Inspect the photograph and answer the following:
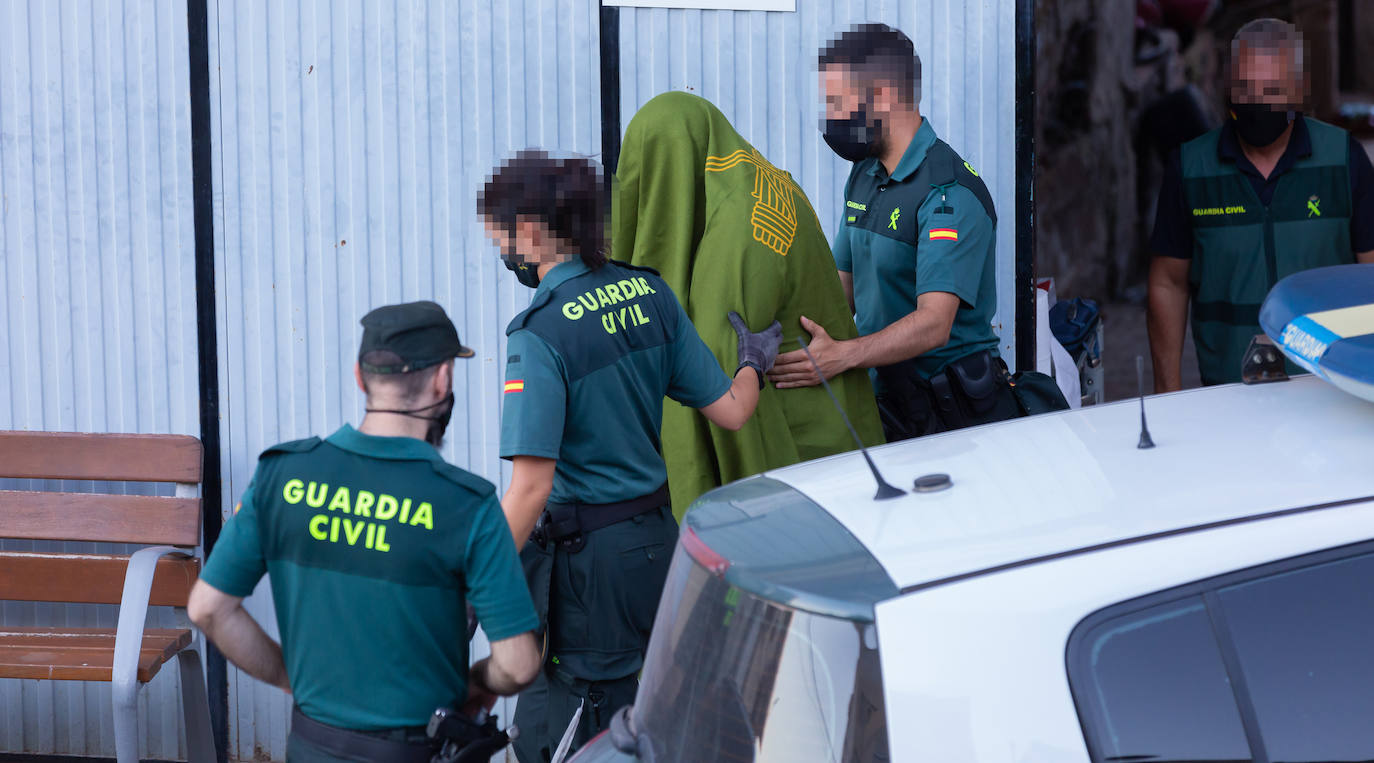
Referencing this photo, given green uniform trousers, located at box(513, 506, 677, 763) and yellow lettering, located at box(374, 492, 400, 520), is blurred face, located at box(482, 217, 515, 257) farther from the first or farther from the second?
yellow lettering, located at box(374, 492, 400, 520)

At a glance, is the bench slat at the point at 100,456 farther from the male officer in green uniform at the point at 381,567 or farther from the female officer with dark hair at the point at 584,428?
the male officer in green uniform at the point at 381,567

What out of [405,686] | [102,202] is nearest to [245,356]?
[102,202]

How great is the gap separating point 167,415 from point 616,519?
7.27 ft

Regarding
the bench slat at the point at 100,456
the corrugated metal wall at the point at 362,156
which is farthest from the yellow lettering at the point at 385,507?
the bench slat at the point at 100,456

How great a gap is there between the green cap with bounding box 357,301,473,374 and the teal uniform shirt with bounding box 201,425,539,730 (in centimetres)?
13

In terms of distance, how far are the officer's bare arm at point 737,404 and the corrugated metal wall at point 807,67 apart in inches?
53.6

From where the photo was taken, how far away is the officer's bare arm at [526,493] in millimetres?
2719

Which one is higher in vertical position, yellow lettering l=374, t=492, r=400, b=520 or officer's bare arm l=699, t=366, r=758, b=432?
officer's bare arm l=699, t=366, r=758, b=432

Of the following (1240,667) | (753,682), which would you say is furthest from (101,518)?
(1240,667)

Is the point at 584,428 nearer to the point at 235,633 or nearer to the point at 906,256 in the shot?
the point at 235,633

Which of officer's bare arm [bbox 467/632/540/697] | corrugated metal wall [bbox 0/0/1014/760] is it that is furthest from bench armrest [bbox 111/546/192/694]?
officer's bare arm [bbox 467/632/540/697]

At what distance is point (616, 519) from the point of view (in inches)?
114

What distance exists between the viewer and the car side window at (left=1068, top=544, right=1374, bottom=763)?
1591 mm

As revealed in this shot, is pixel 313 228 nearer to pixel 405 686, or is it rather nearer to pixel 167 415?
pixel 167 415
